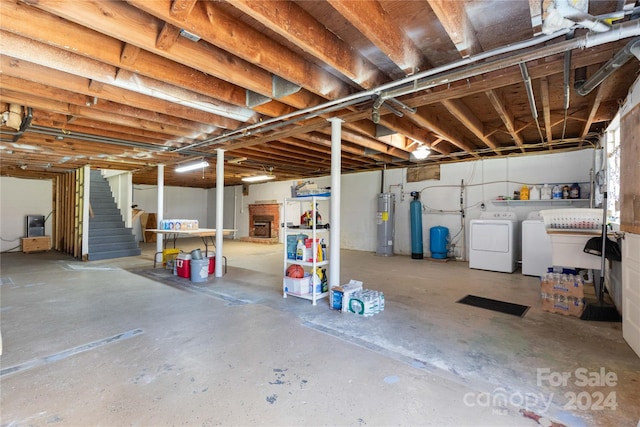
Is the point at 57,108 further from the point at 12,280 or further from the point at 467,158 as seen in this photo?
the point at 467,158

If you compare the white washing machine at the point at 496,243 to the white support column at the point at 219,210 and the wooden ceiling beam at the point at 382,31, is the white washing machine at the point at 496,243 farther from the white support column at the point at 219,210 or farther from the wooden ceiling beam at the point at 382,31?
the white support column at the point at 219,210

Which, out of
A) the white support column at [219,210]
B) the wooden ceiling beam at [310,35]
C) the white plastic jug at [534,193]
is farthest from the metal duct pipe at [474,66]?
the white plastic jug at [534,193]

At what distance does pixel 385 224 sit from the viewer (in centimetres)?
Answer: 775

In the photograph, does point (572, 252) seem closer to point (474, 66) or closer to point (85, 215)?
point (474, 66)

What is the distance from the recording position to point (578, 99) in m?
3.76

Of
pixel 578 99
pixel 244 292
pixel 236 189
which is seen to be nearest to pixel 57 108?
pixel 244 292

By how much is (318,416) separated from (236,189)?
1168 cm

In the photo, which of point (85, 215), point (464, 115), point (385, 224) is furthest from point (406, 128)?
point (85, 215)

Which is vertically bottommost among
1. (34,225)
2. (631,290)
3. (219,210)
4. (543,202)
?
(631,290)

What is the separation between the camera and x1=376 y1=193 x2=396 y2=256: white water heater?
7.77 m

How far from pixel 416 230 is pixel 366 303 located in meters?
4.48

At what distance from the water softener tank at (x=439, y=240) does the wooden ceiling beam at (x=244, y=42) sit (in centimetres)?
503

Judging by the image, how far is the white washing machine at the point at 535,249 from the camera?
204 inches

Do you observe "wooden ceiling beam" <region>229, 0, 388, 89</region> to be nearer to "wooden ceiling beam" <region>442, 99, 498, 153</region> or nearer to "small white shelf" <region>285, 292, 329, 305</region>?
"wooden ceiling beam" <region>442, 99, 498, 153</region>
